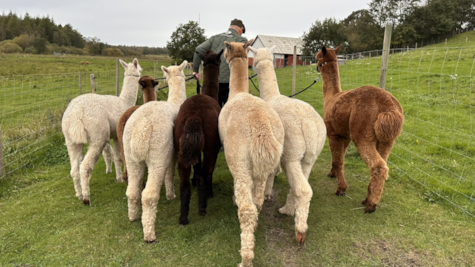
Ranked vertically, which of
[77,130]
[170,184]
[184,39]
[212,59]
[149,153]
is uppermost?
[184,39]

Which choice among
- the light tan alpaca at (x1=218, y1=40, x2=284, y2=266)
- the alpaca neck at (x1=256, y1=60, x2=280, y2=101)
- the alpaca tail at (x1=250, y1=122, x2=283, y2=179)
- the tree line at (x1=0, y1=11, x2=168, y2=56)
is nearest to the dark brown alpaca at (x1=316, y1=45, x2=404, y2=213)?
the alpaca neck at (x1=256, y1=60, x2=280, y2=101)

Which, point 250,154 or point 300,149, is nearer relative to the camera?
point 250,154

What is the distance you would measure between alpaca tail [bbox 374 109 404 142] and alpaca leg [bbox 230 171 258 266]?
73.9 inches

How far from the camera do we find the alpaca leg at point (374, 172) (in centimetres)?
352

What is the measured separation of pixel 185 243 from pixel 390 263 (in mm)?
2283

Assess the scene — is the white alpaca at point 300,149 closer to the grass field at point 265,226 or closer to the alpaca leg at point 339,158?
the grass field at point 265,226

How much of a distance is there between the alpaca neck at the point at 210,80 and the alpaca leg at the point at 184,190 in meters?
1.79

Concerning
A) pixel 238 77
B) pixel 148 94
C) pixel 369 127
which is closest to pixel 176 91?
pixel 148 94

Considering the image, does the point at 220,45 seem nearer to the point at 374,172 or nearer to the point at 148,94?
the point at 148,94

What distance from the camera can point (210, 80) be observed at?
4.57 metres

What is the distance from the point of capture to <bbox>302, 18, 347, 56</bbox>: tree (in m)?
44.4

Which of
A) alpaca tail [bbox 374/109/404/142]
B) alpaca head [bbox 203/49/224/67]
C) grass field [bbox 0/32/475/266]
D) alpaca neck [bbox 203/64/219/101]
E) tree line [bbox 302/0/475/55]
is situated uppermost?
tree line [bbox 302/0/475/55]

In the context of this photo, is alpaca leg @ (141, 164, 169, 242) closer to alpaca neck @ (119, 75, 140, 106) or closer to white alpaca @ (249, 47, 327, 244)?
white alpaca @ (249, 47, 327, 244)

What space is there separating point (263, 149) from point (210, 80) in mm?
2318
